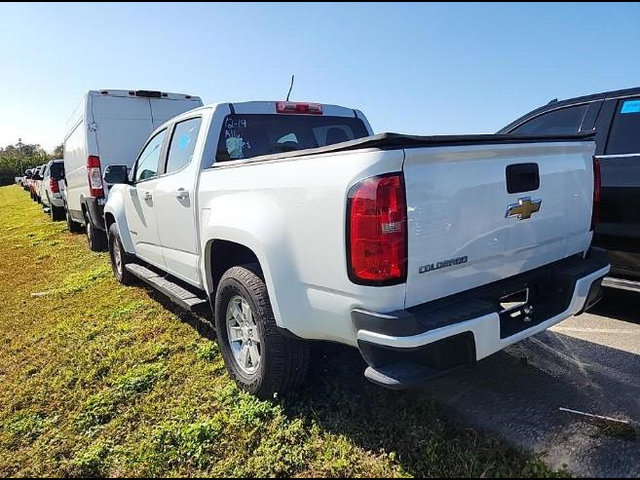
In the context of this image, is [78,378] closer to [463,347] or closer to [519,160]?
[463,347]

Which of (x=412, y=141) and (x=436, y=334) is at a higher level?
(x=412, y=141)

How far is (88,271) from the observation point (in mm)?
7051

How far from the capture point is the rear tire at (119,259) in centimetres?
570

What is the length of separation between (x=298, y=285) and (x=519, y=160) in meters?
1.36

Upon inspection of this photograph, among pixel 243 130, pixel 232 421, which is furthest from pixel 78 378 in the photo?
pixel 243 130

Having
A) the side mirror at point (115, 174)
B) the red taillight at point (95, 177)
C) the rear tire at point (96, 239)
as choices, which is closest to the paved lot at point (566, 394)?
the side mirror at point (115, 174)

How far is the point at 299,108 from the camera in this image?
413 centimetres

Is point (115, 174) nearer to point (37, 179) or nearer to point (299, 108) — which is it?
point (299, 108)

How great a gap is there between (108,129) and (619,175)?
23.5 feet

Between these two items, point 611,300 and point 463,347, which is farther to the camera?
point 611,300

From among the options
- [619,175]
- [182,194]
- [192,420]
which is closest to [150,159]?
[182,194]

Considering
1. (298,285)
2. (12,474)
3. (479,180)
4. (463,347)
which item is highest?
(479,180)

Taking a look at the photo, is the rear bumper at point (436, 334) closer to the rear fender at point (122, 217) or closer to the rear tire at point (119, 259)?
the rear fender at point (122, 217)

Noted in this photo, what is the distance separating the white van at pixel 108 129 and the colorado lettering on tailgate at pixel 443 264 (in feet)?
21.9
